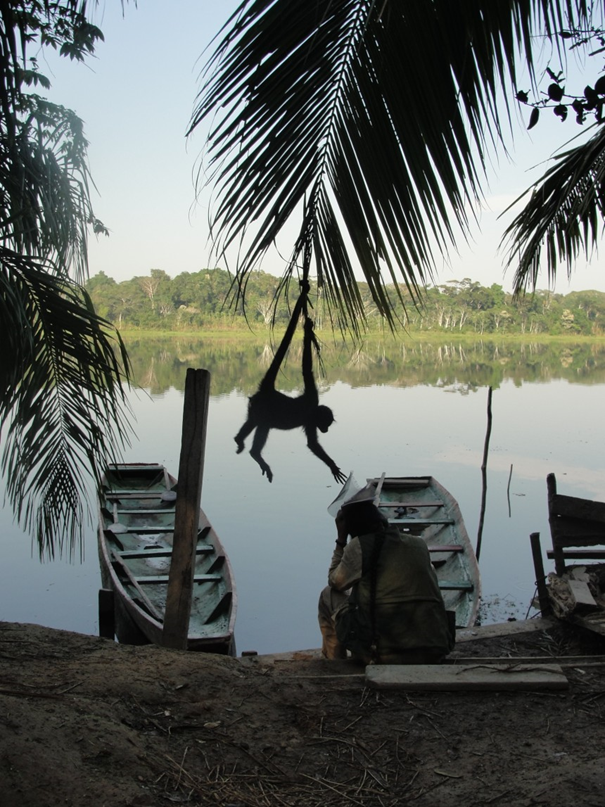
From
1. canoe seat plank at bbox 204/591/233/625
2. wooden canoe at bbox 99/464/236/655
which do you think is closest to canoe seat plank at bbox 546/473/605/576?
wooden canoe at bbox 99/464/236/655

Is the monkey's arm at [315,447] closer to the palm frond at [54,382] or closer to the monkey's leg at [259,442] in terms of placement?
the monkey's leg at [259,442]

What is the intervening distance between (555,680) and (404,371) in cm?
3010

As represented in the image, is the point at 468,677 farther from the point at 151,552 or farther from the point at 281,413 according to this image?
the point at 151,552

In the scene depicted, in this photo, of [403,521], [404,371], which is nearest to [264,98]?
[403,521]

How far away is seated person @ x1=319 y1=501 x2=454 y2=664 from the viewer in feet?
12.6

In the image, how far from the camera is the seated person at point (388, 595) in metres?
3.84

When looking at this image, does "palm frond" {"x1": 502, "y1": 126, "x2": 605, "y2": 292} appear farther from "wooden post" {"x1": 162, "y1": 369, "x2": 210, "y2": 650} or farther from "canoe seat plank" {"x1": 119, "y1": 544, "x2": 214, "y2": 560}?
"canoe seat plank" {"x1": 119, "y1": 544, "x2": 214, "y2": 560}

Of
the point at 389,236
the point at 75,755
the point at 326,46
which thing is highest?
the point at 326,46

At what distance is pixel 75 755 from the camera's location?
2.52 m

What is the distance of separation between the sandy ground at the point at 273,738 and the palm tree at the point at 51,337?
857 millimetres

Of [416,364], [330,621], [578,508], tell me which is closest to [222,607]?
[330,621]

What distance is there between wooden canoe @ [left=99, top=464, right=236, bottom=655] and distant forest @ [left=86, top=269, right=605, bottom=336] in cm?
140

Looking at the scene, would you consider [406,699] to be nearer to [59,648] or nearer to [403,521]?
[59,648]

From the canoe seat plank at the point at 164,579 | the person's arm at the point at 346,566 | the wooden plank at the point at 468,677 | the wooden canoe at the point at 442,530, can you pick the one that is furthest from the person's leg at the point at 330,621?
the canoe seat plank at the point at 164,579
